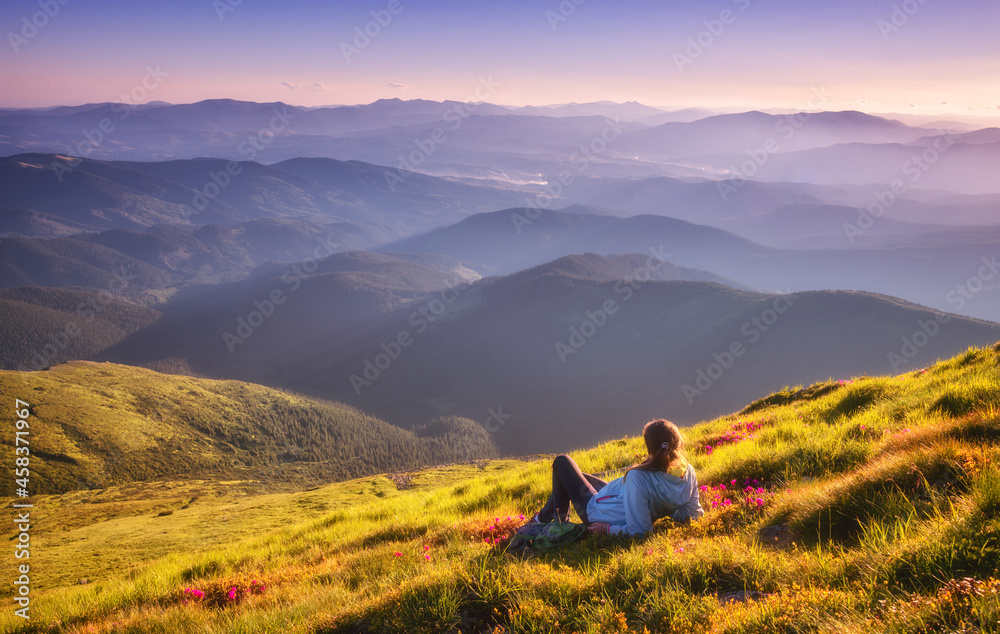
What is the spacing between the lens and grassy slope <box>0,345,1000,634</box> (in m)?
3.51

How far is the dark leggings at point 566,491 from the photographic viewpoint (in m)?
7.44

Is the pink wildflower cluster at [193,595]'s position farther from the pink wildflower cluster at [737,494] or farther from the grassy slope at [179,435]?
the grassy slope at [179,435]

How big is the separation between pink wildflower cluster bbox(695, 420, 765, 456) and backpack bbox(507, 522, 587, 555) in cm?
492

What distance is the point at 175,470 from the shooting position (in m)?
107

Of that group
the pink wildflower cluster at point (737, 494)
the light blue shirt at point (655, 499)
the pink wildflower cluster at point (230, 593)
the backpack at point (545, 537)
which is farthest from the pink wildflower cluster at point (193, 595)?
the pink wildflower cluster at point (737, 494)

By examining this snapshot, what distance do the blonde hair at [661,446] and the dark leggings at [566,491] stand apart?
1093mm

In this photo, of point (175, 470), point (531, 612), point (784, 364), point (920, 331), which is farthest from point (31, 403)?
point (920, 331)

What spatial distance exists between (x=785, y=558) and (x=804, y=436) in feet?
16.1

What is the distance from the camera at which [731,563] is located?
462 cm

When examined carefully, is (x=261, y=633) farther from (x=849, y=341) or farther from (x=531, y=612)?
(x=849, y=341)

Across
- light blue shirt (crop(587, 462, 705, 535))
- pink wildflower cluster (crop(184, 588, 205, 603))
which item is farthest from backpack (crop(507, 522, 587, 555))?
pink wildflower cluster (crop(184, 588, 205, 603))

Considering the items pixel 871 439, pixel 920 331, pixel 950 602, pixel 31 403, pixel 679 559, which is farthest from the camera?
pixel 920 331

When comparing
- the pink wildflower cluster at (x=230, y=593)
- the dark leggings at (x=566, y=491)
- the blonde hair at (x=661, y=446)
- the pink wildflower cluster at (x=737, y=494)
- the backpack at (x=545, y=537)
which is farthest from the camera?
the dark leggings at (x=566, y=491)

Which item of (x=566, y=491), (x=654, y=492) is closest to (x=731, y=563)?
(x=654, y=492)
